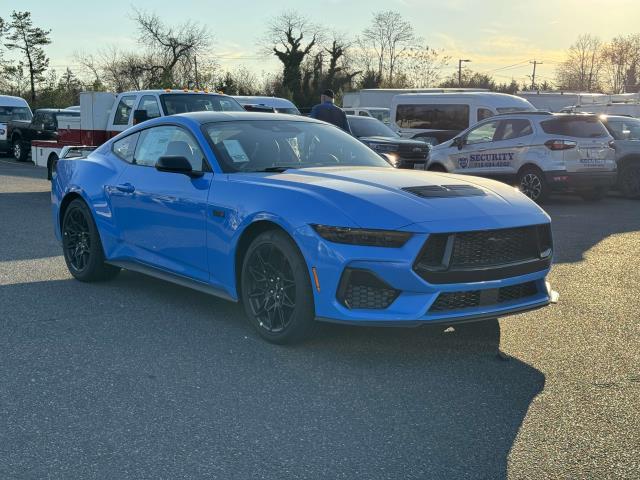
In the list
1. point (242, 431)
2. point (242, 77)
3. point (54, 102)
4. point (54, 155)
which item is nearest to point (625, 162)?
point (54, 155)

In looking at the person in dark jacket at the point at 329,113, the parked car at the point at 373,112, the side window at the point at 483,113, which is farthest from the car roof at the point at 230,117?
the parked car at the point at 373,112

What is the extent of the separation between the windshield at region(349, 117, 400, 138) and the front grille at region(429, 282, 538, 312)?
42.8 feet

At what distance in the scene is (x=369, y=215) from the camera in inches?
179

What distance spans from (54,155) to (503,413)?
14.3 metres

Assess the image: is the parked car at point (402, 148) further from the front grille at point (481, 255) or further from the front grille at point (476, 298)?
the front grille at point (476, 298)

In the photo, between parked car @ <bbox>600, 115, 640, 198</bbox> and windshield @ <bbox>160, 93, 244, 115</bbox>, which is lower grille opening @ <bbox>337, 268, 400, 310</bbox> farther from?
parked car @ <bbox>600, 115, 640, 198</bbox>

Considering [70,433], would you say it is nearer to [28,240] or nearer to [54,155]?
[28,240]

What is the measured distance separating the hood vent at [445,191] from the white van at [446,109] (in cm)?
1307

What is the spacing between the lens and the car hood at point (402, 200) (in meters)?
4.54

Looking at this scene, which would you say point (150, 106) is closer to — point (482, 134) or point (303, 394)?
point (482, 134)

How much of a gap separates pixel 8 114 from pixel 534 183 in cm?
2064

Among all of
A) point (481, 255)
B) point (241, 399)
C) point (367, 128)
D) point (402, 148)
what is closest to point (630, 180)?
point (402, 148)

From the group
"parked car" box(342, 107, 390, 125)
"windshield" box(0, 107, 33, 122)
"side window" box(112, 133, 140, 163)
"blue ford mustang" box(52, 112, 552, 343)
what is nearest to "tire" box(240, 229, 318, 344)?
"blue ford mustang" box(52, 112, 552, 343)

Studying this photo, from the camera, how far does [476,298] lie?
462cm
